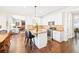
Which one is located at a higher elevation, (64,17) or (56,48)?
(64,17)

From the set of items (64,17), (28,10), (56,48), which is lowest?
(56,48)

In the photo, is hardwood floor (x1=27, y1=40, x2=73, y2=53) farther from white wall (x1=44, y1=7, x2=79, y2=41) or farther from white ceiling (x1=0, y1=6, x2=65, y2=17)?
white ceiling (x1=0, y1=6, x2=65, y2=17)

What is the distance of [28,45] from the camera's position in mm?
2453

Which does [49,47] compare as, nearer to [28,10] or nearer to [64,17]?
[64,17]

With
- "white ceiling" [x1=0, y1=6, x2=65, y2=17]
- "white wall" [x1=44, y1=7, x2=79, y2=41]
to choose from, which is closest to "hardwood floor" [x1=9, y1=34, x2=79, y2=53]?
"white wall" [x1=44, y1=7, x2=79, y2=41]

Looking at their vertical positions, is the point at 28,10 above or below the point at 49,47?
above

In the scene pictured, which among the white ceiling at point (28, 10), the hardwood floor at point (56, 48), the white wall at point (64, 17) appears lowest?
the hardwood floor at point (56, 48)

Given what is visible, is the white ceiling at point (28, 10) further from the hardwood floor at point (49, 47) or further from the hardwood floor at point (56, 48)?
the hardwood floor at point (56, 48)

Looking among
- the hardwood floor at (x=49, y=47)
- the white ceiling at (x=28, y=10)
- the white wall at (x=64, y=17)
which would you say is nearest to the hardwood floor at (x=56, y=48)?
the hardwood floor at (x=49, y=47)

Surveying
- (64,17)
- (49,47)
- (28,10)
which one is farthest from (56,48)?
(28,10)
